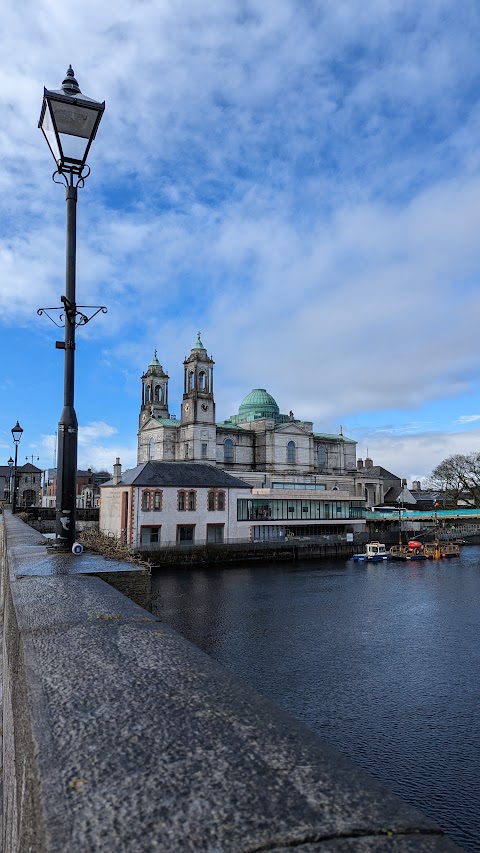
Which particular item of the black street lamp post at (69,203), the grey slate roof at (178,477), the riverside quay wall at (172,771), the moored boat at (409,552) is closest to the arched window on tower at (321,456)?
the moored boat at (409,552)

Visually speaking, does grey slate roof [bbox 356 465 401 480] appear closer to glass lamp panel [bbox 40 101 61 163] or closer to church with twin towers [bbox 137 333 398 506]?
church with twin towers [bbox 137 333 398 506]

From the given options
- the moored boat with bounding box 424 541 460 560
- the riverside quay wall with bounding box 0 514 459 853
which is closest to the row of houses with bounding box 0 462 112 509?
the moored boat with bounding box 424 541 460 560

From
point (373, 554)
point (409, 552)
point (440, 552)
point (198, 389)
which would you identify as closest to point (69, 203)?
point (373, 554)

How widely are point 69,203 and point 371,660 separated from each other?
833 inches

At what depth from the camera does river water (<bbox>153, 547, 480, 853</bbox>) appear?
14.3 m

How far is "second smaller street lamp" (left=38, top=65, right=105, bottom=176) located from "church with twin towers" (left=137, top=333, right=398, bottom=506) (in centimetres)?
7314

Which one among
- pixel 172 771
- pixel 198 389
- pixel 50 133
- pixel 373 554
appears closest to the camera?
pixel 172 771

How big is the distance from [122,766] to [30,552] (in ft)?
27.2

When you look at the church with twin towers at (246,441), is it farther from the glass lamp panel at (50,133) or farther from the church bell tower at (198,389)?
the glass lamp panel at (50,133)

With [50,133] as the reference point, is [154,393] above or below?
above

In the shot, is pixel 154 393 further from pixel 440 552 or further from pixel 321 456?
pixel 440 552

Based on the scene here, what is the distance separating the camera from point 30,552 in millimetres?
9867

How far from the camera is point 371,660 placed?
2314cm

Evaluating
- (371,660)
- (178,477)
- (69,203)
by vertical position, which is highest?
(69,203)
